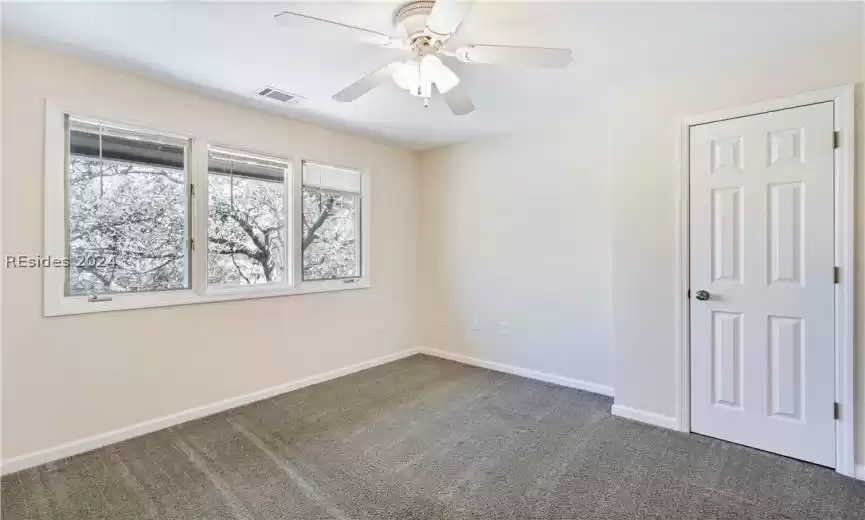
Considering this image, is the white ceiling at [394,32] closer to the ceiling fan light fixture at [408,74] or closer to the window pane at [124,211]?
the ceiling fan light fixture at [408,74]

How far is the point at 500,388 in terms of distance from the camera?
372 centimetres

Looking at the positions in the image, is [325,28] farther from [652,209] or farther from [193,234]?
[652,209]

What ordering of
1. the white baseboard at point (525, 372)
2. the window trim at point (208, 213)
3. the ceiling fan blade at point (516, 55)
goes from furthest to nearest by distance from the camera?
the white baseboard at point (525, 372)
the window trim at point (208, 213)
the ceiling fan blade at point (516, 55)

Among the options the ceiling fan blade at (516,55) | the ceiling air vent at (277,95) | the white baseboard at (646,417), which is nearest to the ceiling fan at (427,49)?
the ceiling fan blade at (516,55)

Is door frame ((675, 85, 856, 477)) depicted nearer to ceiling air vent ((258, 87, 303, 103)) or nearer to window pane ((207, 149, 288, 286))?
ceiling air vent ((258, 87, 303, 103))

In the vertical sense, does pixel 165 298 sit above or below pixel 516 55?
below

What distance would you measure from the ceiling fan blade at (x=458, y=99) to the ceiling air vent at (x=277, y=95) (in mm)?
1353

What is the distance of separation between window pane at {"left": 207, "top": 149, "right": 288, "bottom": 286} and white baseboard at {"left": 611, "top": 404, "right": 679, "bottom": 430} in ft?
9.86

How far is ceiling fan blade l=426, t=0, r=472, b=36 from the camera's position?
163 centimetres

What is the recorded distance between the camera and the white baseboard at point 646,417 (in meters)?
2.84

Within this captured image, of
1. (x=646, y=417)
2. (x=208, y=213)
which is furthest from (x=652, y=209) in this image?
(x=208, y=213)

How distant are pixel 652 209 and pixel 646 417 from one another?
4.93 feet

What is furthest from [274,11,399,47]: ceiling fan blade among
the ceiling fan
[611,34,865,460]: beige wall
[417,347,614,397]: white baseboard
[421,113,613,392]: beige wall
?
[417,347,614,397]: white baseboard

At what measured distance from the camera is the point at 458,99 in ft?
7.93
